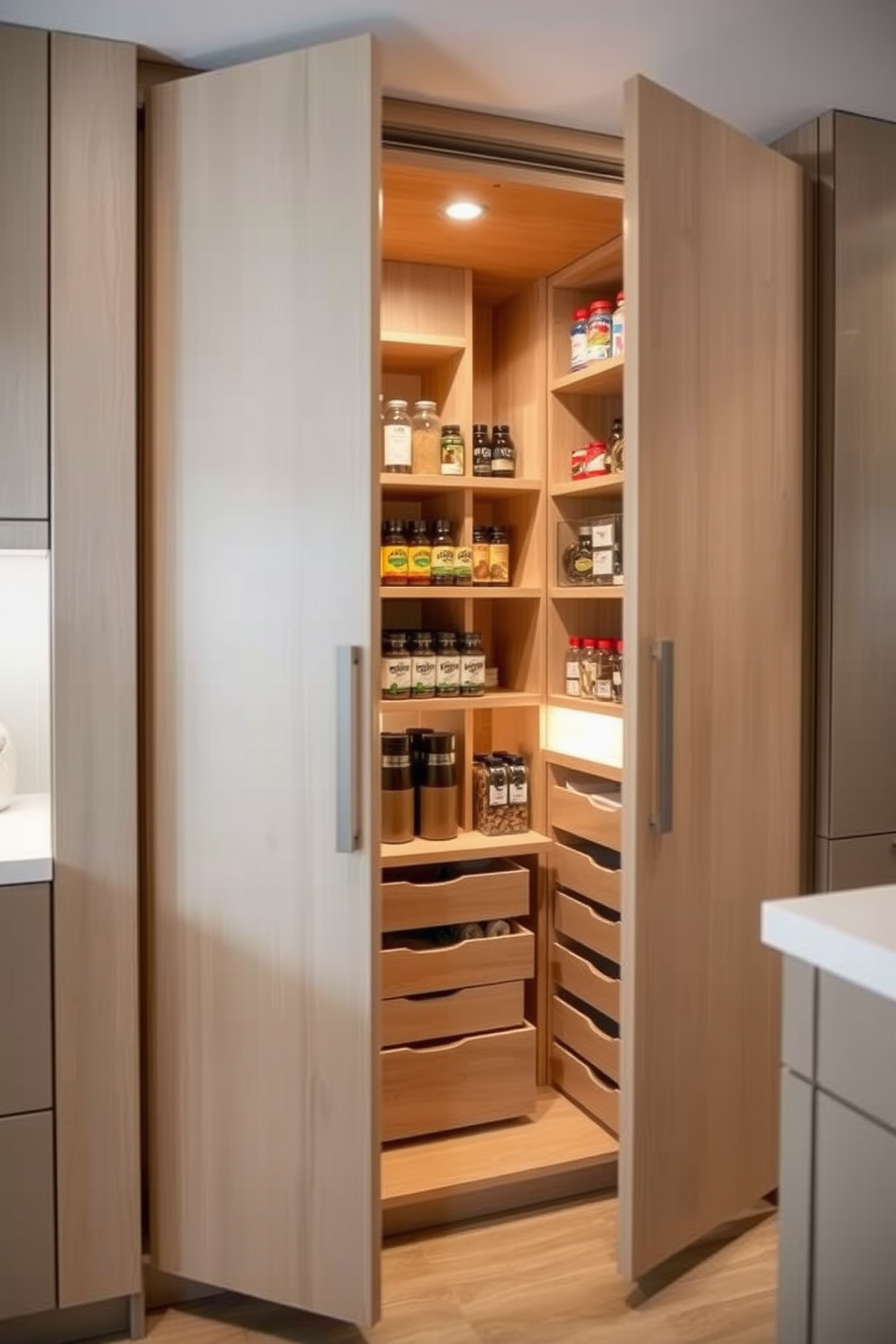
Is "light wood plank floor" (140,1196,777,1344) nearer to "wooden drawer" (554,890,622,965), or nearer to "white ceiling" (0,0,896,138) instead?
"wooden drawer" (554,890,622,965)

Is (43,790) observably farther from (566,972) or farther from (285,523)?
(566,972)

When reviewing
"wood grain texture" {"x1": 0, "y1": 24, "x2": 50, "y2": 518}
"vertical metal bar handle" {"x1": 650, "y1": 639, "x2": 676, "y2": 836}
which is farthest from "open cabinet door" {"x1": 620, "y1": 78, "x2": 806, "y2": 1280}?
"wood grain texture" {"x1": 0, "y1": 24, "x2": 50, "y2": 518}

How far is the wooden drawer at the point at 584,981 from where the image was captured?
2.40 meters

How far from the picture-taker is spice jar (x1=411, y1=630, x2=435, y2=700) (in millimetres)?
2473

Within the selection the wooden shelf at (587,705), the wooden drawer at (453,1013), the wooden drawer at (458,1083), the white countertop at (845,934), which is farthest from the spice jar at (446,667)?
the white countertop at (845,934)

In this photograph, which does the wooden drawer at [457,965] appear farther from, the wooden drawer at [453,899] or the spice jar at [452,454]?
the spice jar at [452,454]

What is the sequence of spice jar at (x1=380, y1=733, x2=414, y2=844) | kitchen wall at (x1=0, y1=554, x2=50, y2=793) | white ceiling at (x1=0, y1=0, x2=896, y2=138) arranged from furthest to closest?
spice jar at (x1=380, y1=733, x2=414, y2=844) → kitchen wall at (x1=0, y1=554, x2=50, y2=793) → white ceiling at (x1=0, y1=0, x2=896, y2=138)

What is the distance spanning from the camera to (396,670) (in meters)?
2.45

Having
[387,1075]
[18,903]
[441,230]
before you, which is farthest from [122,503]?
[387,1075]

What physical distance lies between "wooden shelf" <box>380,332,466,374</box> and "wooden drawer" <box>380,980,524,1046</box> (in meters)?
1.51

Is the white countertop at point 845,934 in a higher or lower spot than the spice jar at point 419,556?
lower

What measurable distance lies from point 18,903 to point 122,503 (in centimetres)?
68

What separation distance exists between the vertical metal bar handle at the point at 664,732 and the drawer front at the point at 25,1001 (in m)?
1.05

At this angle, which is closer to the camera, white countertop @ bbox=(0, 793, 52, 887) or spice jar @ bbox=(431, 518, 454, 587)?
white countertop @ bbox=(0, 793, 52, 887)
